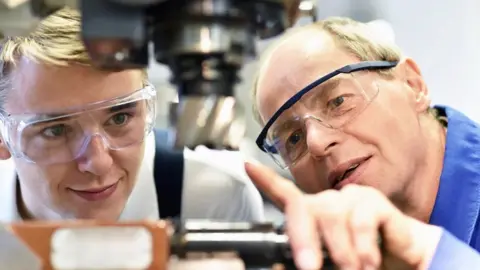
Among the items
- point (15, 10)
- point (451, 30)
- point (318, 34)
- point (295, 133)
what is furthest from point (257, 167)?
point (451, 30)

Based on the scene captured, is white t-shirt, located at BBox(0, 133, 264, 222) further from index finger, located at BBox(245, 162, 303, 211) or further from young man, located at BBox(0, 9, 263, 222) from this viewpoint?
index finger, located at BBox(245, 162, 303, 211)

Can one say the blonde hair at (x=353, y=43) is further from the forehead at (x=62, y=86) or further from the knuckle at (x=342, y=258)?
the knuckle at (x=342, y=258)

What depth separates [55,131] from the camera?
0.91 metres

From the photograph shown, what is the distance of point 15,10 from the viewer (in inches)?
16.8

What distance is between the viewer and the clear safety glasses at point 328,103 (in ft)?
3.24

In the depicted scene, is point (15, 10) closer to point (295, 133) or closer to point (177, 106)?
point (177, 106)

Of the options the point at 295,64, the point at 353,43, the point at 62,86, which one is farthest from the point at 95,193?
the point at 353,43

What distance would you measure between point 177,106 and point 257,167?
0.19 metres

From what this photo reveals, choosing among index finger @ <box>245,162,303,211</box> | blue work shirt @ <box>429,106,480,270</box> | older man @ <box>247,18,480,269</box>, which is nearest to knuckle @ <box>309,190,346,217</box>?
index finger @ <box>245,162,303,211</box>

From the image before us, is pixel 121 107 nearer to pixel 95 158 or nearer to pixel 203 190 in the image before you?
pixel 95 158

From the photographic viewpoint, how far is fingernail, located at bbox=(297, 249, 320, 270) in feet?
1.50

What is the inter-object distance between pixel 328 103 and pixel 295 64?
96 millimetres

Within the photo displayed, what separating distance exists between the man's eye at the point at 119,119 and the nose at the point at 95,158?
4 cm

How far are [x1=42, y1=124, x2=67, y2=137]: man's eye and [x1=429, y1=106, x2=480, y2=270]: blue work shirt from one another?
0.62m
